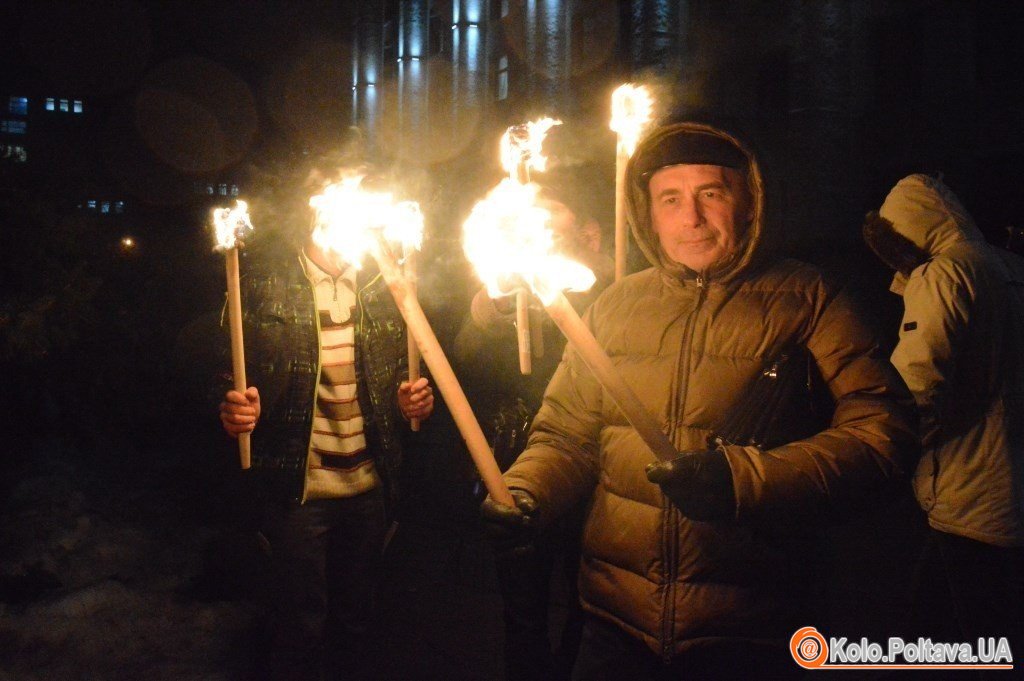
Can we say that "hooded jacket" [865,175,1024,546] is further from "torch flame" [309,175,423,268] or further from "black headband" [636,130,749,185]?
"torch flame" [309,175,423,268]

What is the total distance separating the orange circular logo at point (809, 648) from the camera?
2.20 meters

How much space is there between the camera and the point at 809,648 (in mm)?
2467

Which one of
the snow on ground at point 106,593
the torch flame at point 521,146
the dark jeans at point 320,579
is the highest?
the torch flame at point 521,146

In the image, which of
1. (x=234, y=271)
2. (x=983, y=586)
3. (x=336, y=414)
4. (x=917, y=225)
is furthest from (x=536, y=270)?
(x=983, y=586)

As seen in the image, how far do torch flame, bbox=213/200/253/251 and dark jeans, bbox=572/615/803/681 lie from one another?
2.15 meters

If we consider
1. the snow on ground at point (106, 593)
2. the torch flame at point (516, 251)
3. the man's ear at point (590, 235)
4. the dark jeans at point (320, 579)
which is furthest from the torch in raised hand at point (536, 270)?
the snow on ground at point (106, 593)

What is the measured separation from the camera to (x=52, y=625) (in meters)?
4.45

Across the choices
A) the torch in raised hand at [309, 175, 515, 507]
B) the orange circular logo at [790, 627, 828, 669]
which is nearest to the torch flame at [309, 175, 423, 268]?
the torch in raised hand at [309, 175, 515, 507]

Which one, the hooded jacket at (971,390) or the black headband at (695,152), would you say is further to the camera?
the hooded jacket at (971,390)

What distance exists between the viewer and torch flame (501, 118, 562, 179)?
9.05 feet

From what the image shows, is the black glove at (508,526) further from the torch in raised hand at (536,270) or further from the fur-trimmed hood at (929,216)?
the fur-trimmed hood at (929,216)

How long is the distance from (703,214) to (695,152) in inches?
9.6

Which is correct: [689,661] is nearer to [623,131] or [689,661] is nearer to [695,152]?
[695,152]

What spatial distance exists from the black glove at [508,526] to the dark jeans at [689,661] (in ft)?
1.68
